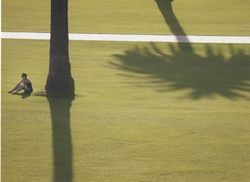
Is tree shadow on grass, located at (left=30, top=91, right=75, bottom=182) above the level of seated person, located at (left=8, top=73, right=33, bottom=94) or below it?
below

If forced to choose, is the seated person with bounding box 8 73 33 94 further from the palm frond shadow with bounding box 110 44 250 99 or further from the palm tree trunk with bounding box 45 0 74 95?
the palm frond shadow with bounding box 110 44 250 99

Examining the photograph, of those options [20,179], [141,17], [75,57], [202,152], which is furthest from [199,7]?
[20,179]

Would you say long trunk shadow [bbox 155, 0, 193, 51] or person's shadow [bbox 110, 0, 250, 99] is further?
long trunk shadow [bbox 155, 0, 193, 51]

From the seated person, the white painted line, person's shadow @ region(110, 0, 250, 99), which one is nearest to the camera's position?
the seated person

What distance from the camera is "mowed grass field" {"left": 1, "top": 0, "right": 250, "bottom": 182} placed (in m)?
10.2

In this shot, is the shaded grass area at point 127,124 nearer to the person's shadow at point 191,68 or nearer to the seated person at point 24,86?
the person's shadow at point 191,68

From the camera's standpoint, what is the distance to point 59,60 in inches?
583

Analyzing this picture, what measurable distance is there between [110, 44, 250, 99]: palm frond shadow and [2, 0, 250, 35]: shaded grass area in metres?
3.21

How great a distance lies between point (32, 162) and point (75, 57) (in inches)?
333

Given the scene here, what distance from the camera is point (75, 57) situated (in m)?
18.5

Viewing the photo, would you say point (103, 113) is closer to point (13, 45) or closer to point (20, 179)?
point (20, 179)

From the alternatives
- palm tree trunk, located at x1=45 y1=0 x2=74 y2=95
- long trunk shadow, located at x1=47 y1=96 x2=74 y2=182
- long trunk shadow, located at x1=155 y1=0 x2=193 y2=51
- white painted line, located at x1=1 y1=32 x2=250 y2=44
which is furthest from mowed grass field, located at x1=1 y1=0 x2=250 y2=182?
white painted line, located at x1=1 y1=32 x2=250 y2=44

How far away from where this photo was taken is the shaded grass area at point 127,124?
10.1 m

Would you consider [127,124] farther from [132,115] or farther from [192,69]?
[192,69]
